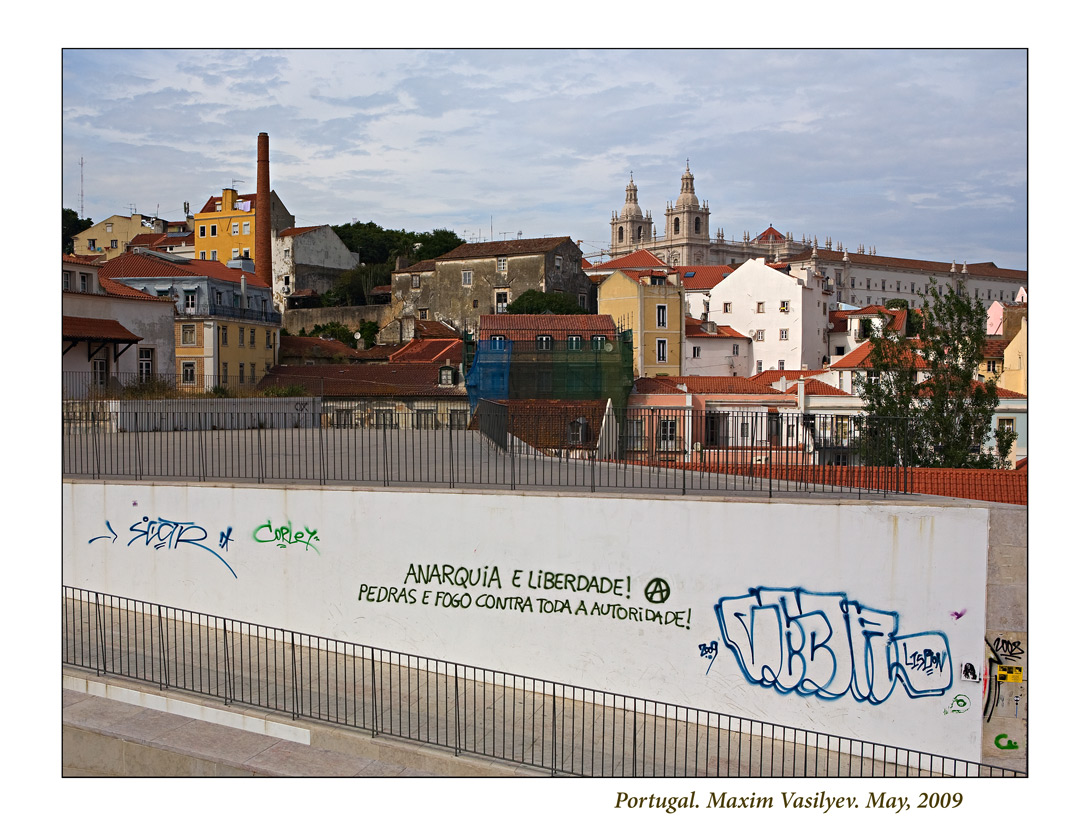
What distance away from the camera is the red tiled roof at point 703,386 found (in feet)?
130

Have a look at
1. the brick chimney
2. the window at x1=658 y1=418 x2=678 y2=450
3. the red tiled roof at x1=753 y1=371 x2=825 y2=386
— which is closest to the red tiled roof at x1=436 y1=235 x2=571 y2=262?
the brick chimney

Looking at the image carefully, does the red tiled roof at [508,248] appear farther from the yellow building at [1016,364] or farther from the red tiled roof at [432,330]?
the yellow building at [1016,364]

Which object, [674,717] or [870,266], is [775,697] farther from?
[870,266]

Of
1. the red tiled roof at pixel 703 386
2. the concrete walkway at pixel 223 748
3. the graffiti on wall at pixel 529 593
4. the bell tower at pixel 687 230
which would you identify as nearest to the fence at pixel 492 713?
the concrete walkway at pixel 223 748

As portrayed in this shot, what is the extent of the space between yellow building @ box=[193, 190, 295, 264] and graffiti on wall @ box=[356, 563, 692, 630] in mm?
60835

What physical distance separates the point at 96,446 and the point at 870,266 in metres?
117

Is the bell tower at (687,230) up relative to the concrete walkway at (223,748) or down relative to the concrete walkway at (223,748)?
up

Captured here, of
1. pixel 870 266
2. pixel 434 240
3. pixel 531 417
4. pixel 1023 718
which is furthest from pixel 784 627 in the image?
pixel 870 266

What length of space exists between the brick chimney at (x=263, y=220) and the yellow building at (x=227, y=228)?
14.9 ft

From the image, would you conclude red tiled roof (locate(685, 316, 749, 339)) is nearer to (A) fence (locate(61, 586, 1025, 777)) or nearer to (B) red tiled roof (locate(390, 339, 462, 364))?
(B) red tiled roof (locate(390, 339, 462, 364))

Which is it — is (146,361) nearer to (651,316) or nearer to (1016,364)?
(651,316)

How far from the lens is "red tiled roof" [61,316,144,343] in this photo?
30234mm

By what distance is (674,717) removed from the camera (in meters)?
12.5
